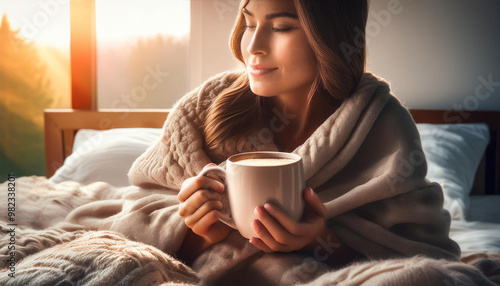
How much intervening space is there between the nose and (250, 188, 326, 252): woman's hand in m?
0.24

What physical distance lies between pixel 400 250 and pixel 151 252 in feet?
1.19

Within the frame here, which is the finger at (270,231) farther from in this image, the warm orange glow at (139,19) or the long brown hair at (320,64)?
the warm orange glow at (139,19)

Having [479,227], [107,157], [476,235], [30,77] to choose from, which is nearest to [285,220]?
[476,235]

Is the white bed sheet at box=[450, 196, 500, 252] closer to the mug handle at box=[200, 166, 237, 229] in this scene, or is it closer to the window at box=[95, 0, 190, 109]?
the mug handle at box=[200, 166, 237, 229]

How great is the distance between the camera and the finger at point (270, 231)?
20.3 inches

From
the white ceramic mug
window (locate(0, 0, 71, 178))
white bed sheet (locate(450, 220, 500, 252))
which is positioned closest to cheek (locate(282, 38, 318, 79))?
the white ceramic mug

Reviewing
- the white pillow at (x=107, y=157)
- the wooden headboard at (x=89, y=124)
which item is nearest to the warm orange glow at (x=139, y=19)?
the wooden headboard at (x=89, y=124)

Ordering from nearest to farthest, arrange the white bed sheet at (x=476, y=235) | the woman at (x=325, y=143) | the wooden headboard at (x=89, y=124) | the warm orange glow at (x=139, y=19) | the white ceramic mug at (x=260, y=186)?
the white ceramic mug at (x=260, y=186)
the woman at (x=325, y=143)
the white bed sheet at (x=476, y=235)
the wooden headboard at (x=89, y=124)
the warm orange glow at (x=139, y=19)

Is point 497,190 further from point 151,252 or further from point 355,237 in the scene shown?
point 151,252

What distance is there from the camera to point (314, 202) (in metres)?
0.56

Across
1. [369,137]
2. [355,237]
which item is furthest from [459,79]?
[355,237]

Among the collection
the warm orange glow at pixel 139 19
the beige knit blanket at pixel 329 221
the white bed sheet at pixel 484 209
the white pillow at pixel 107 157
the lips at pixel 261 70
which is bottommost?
the white bed sheet at pixel 484 209

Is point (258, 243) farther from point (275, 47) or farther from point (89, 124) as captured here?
point (89, 124)

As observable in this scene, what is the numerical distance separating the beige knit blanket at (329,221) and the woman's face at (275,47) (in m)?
0.10
